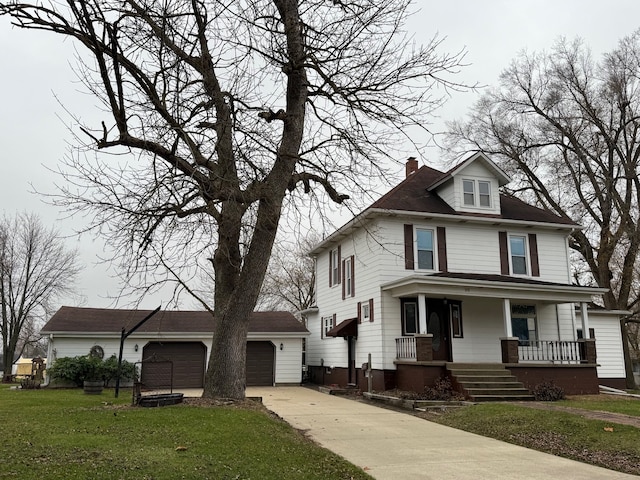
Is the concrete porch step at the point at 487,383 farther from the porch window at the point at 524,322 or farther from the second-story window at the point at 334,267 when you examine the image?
the second-story window at the point at 334,267

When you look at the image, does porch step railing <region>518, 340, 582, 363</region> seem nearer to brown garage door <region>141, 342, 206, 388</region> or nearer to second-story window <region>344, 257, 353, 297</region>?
second-story window <region>344, 257, 353, 297</region>

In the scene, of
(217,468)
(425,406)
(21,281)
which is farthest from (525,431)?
(21,281)

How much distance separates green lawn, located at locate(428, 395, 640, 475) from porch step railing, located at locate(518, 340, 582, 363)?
4615mm

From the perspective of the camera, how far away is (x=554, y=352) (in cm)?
1764

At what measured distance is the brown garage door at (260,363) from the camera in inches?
933

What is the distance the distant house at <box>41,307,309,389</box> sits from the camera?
22.0 metres

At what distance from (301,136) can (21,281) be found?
27.0 meters

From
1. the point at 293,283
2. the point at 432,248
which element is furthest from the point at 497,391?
the point at 293,283

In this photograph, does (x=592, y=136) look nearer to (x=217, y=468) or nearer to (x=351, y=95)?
(x=351, y=95)

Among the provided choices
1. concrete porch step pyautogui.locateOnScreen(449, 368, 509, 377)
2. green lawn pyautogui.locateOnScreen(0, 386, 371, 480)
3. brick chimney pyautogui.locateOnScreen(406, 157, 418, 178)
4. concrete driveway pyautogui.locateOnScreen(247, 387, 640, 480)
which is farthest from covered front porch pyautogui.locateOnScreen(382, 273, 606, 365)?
green lawn pyautogui.locateOnScreen(0, 386, 371, 480)

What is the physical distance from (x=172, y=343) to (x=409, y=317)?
11.2m

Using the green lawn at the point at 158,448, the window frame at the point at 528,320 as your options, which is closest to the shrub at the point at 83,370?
the green lawn at the point at 158,448

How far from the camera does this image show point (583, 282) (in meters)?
34.2

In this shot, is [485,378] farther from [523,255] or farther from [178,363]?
[178,363]
